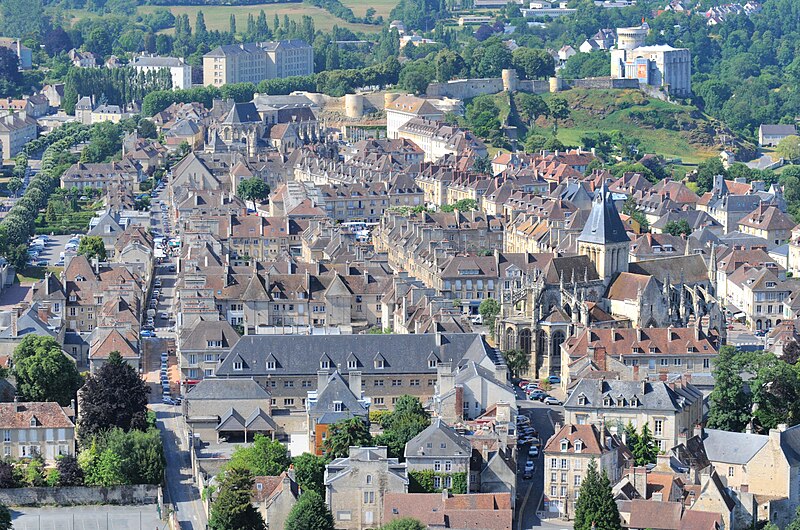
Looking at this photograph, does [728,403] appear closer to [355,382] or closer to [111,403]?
[355,382]

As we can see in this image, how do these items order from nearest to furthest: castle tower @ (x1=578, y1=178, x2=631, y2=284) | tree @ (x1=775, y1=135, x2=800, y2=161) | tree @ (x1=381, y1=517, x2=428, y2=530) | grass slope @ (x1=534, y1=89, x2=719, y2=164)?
1. tree @ (x1=381, y1=517, x2=428, y2=530)
2. castle tower @ (x1=578, y1=178, x2=631, y2=284)
3. tree @ (x1=775, y1=135, x2=800, y2=161)
4. grass slope @ (x1=534, y1=89, x2=719, y2=164)

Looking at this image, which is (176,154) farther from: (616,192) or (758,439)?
(758,439)

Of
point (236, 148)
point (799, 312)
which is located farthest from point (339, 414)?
point (236, 148)

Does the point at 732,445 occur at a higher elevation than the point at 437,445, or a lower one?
lower

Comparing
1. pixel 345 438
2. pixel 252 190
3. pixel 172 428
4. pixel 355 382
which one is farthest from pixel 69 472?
pixel 252 190

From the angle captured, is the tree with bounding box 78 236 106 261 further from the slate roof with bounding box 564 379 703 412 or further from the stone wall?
the slate roof with bounding box 564 379 703 412

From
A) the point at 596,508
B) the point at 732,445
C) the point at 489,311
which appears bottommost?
the point at 596,508

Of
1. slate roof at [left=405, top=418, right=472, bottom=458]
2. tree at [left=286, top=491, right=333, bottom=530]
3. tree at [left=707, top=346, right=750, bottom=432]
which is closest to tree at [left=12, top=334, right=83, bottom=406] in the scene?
tree at [left=286, top=491, right=333, bottom=530]

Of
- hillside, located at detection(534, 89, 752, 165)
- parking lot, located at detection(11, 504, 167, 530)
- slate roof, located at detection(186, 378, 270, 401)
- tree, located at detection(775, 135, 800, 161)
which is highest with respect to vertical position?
hillside, located at detection(534, 89, 752, 165)
